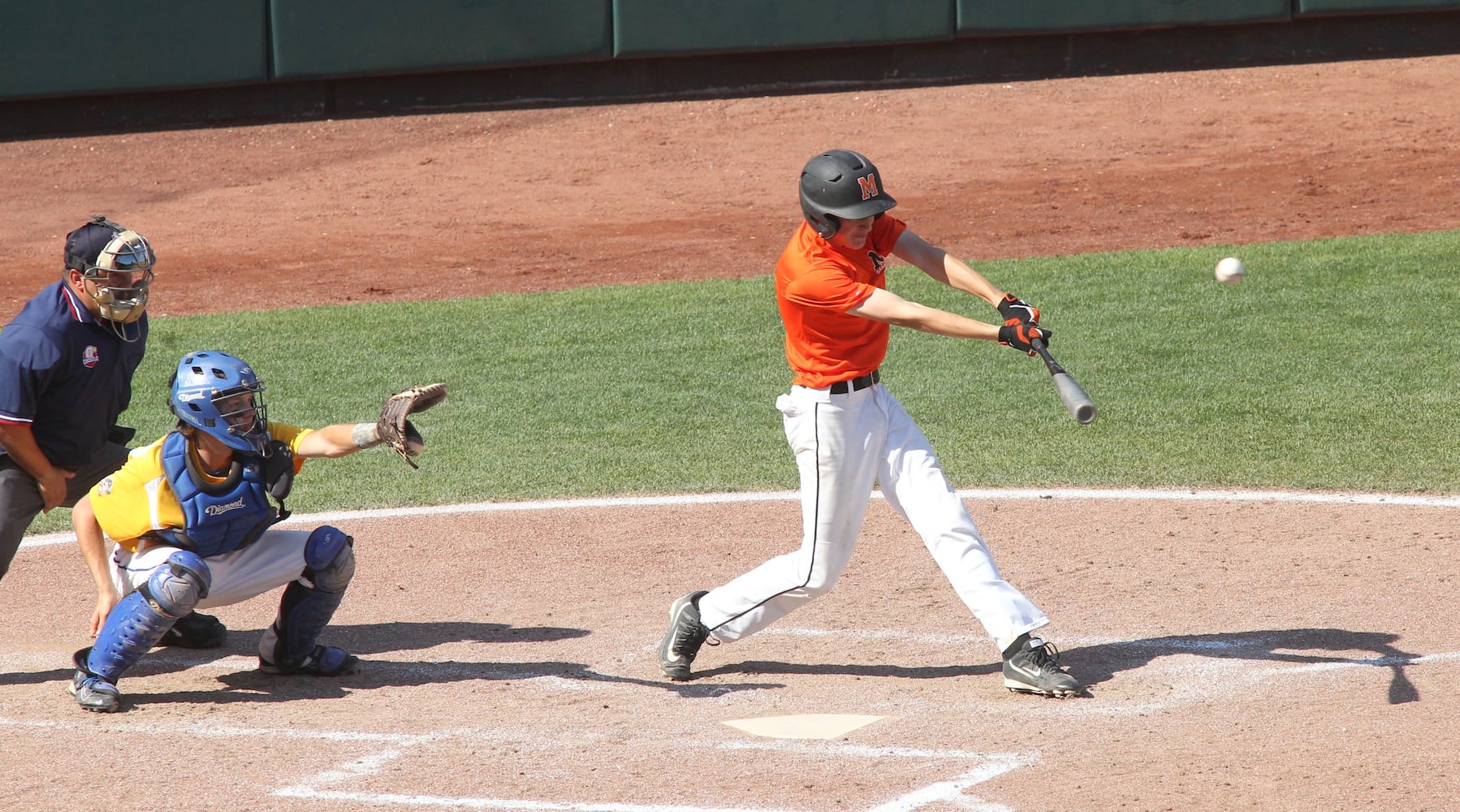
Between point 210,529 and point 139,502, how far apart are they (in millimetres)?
246

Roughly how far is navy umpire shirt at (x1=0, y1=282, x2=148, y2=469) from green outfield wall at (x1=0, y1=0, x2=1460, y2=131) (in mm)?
14284

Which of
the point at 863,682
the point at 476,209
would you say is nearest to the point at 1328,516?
the point at 863,682

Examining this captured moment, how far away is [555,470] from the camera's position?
8547mm

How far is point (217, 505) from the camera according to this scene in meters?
5.13

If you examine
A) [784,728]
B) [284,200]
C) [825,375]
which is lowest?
[284,200]

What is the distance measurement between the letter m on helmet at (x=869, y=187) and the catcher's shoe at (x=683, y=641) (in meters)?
1.51

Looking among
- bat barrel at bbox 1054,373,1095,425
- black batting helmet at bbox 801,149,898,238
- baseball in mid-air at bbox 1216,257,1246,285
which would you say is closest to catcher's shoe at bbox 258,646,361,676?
black batting helmet at bbox 801,149,898,238

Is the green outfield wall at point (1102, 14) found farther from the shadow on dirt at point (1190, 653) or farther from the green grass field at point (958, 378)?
the shadow on dirt at point (1190, 653)

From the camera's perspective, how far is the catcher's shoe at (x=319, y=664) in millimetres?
5469

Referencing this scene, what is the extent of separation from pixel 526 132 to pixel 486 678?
14820mm

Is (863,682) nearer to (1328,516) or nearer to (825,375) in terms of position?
(825,375)

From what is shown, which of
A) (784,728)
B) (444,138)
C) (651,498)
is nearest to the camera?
(784,728)

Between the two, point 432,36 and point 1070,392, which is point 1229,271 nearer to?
point 1070,392

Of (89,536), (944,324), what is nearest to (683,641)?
(944,324)
